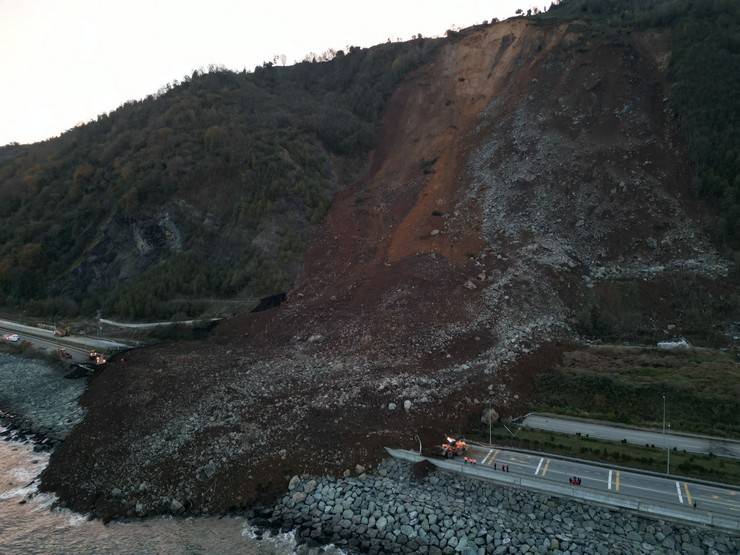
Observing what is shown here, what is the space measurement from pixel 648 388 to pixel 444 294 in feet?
45.0

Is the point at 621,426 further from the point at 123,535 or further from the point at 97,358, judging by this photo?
the point at 97,358

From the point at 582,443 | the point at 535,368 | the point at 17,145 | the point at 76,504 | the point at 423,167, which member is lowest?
the point at 76,504

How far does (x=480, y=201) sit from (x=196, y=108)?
38234 millimetres

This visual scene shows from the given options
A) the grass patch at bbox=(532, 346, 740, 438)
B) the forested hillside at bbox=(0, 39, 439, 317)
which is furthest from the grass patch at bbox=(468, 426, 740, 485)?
the forested hillside at bbox=(0, 39, 439, 317)

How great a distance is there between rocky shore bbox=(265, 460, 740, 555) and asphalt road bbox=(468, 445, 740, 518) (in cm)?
111

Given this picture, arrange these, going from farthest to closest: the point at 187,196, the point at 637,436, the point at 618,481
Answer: the point at 187,196, the point at 637,436, the point at 618,481

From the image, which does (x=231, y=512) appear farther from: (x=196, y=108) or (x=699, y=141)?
(x=196, y=108)

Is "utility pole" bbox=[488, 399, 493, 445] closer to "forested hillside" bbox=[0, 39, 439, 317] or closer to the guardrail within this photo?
the guardrail

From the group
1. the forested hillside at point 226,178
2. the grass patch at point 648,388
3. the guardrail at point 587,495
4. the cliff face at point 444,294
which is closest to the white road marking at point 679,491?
the guardrail at point 587,495

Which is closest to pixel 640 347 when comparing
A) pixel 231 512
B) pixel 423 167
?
pixel 231 512

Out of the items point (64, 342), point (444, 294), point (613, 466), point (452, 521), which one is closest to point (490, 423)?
point (613, 466)

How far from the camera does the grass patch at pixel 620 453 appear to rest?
20.1m

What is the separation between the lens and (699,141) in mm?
41562

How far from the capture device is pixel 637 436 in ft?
77.4
